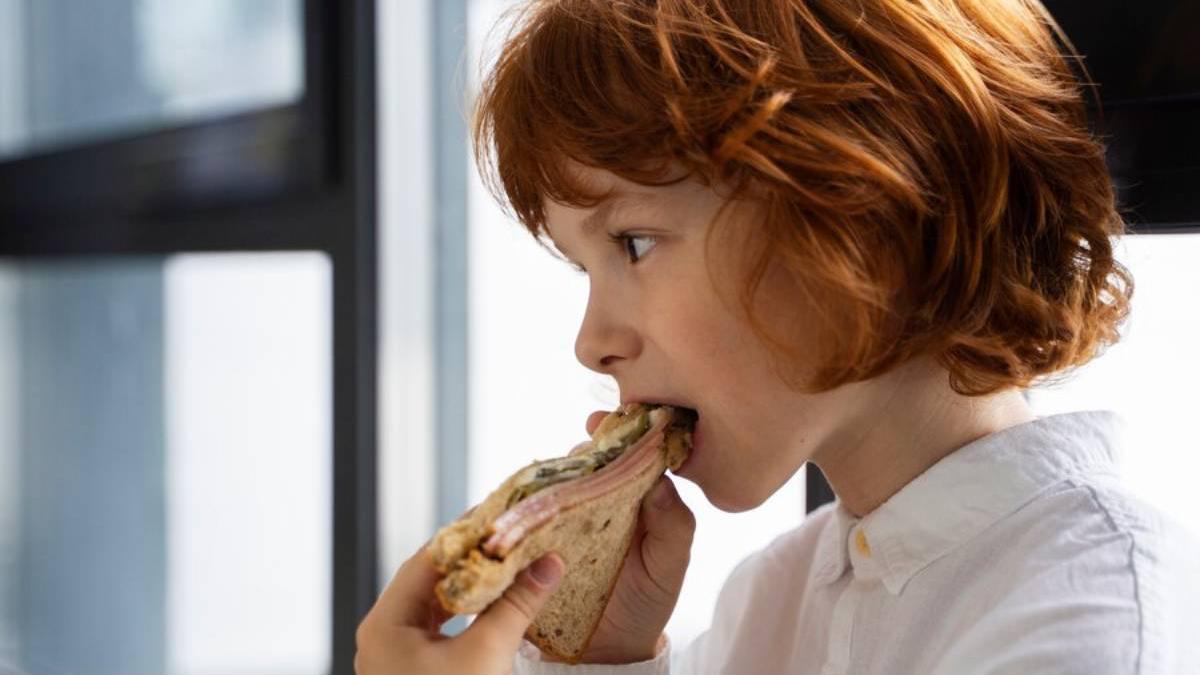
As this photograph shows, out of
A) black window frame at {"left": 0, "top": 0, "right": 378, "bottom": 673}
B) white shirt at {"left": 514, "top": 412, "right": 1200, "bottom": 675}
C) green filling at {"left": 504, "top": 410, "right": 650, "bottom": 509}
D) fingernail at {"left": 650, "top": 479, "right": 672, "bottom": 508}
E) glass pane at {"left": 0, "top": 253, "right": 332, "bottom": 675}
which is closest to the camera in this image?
white shirt at {"left": 514, "top": 412, "right": 1200, "bottom": 675}

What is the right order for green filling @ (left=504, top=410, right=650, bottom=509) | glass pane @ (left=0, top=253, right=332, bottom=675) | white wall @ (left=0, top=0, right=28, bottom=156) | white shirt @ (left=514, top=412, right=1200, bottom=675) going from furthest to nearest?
white wall @ (left=0, top=0, right=28, bottom=156)
glass pane @ (left=0, top=253, right=332, bottom=675)
green filling @ (left=504, top=410, right=650, bottom=509)
white shirt @ (left=514, top=412, right=1200, bottom=675)

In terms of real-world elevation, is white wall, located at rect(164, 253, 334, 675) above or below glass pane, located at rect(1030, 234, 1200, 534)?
below

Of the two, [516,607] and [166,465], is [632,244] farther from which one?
[166,465]

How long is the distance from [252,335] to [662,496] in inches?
58.4

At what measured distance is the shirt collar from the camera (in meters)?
0.94

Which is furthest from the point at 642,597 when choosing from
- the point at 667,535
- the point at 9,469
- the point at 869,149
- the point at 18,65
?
the point at 18,65

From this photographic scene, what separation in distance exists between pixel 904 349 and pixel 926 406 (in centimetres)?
9

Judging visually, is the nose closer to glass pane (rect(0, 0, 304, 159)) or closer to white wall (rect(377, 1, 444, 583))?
white wall (rect(377, 1, 444, 583))

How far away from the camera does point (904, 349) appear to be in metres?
0.94

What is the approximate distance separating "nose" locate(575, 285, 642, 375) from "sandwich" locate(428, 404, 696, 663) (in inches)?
1.8

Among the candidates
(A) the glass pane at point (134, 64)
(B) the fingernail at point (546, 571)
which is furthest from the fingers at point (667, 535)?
(A) the glass pane at point (134, 64)

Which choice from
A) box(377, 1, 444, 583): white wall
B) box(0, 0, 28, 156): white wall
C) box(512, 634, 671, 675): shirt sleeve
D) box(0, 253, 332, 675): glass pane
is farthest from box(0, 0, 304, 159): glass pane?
box(512, 634, 671, 675): shirt sleeve

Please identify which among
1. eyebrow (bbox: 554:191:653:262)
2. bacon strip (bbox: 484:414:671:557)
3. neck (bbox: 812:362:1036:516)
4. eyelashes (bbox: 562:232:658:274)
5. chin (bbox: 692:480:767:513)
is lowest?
chin (bbox: 692:480:767:513)

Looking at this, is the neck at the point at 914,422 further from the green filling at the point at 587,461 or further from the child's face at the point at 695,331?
the green filling at the point at 587,461
